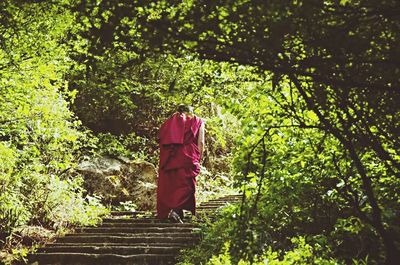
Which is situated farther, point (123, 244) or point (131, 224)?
point (131, 224)

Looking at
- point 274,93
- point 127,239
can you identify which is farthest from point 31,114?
point 274,93

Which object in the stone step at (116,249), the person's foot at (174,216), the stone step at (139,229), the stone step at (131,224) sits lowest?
the stone step at (116,249)

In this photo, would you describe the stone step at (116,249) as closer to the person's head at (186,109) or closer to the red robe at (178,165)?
the red robe at (178,165)

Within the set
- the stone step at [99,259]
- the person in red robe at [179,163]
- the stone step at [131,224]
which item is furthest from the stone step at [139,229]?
the stone step at [99,259]

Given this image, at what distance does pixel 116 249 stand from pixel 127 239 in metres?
0.53

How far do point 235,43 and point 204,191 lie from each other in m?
9.83

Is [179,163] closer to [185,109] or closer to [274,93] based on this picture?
[185,109]

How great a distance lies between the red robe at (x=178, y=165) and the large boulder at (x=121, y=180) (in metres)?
2.40

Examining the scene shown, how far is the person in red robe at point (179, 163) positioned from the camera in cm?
768

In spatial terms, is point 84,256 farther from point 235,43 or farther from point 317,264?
point 235,43

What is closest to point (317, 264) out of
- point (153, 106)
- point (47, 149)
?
point (47, 149)

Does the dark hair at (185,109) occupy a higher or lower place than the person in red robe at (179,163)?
higher

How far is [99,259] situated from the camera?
5.71 meters

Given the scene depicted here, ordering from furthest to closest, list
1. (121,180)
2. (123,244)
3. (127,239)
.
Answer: (121,180) → (127,239) → (123,244)
